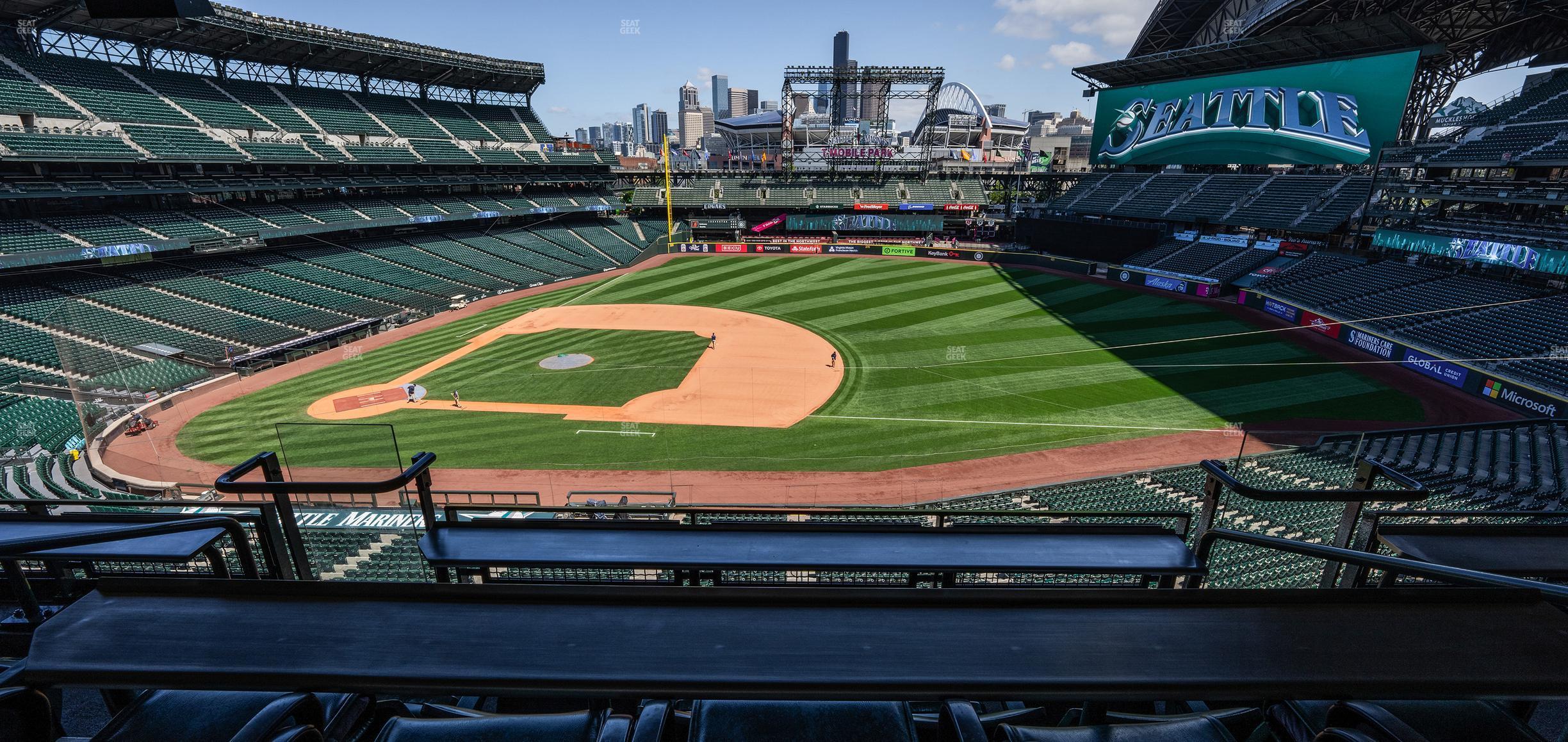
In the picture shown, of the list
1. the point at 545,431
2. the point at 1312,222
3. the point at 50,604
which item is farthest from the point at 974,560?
the point at 1312,222

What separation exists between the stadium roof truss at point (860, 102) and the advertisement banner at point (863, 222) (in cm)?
763

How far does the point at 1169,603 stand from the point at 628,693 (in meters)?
2.24

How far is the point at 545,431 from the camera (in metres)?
25.2

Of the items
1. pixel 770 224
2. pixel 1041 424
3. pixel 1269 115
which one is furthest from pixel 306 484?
pixel 770 224

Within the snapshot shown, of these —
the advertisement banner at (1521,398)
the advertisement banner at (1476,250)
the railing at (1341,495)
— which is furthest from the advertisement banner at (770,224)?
the railing at (1341,495)

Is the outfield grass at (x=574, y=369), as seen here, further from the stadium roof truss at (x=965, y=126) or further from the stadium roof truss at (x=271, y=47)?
the stadium roof truss at (x=965, y=126)

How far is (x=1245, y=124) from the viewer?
5144 cm

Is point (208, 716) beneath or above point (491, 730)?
above

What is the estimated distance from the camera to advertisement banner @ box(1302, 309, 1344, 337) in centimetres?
3397

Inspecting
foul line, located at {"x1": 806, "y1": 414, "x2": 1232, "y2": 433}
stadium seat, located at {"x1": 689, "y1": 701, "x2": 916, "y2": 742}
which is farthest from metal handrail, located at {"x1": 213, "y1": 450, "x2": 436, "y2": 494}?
foul line, located at {"x1": 806, "y1": 414, "x2": 1232, "y2": 433}

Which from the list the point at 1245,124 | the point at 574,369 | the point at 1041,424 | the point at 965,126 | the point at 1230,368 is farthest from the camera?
the point at 965,126

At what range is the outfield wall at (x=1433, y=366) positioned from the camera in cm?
2267

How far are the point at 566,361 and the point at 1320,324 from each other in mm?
42246

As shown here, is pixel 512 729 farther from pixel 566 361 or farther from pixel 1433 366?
pixel 1433 366
